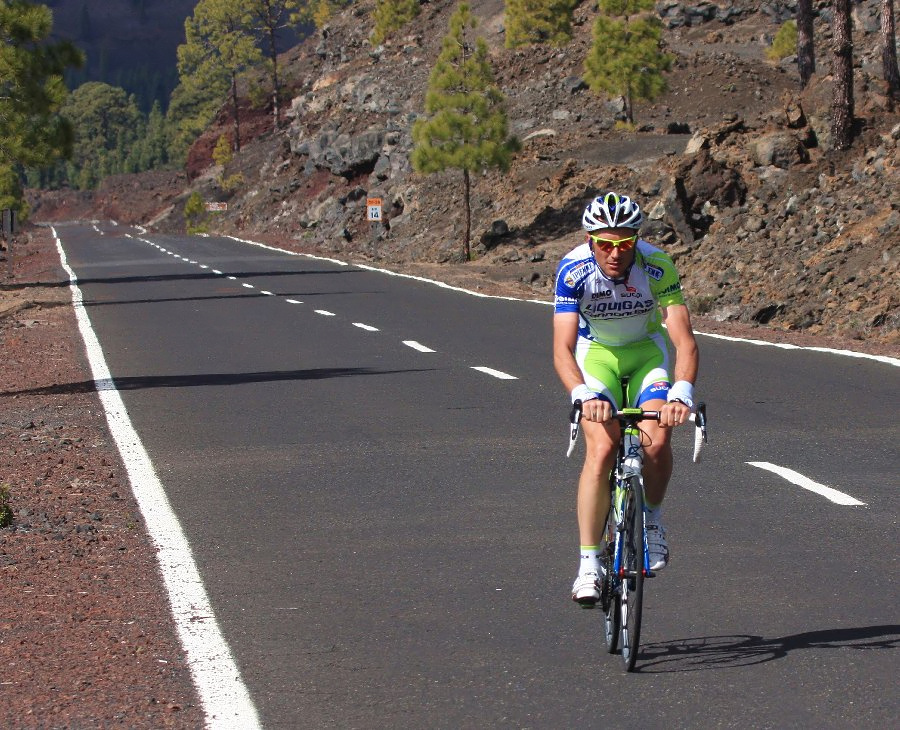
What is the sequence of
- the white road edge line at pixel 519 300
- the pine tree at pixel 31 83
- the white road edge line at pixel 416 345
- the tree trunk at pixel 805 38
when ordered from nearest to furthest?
the white road edge line at pixel 519 300 → the white road edge line at pixel 416 345 → the pine tree at pixel 31 83 → the tree trunk at pixel 805 38

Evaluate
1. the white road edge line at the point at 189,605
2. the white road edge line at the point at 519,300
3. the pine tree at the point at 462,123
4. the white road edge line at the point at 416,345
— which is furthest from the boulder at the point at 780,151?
the white road edge line at the point at 189,605

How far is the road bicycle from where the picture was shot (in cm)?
590

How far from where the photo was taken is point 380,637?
651 centimetres

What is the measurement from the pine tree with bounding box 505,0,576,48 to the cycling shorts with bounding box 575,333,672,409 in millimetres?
81378

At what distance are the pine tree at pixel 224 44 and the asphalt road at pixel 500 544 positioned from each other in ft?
388

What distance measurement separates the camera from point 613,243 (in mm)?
6527

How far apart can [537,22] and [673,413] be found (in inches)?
3281

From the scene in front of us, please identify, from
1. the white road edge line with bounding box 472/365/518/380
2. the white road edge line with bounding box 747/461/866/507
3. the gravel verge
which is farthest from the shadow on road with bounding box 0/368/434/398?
the white road edge line with bounding box 747/461/866/507

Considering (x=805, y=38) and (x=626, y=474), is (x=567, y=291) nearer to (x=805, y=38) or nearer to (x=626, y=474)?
(x=626, y=474)

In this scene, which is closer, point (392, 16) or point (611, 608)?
point (611, 608)

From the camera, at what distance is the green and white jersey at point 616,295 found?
6637 millimetres

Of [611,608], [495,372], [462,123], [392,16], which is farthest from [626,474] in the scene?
[392,16]

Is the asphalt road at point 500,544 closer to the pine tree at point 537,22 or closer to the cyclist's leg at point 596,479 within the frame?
the cyclist's leg at point 596,479

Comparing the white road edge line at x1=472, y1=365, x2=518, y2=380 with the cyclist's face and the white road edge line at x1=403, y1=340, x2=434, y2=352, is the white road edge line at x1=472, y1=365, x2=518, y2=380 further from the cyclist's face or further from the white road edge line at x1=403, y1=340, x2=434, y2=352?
the cyclist's face
